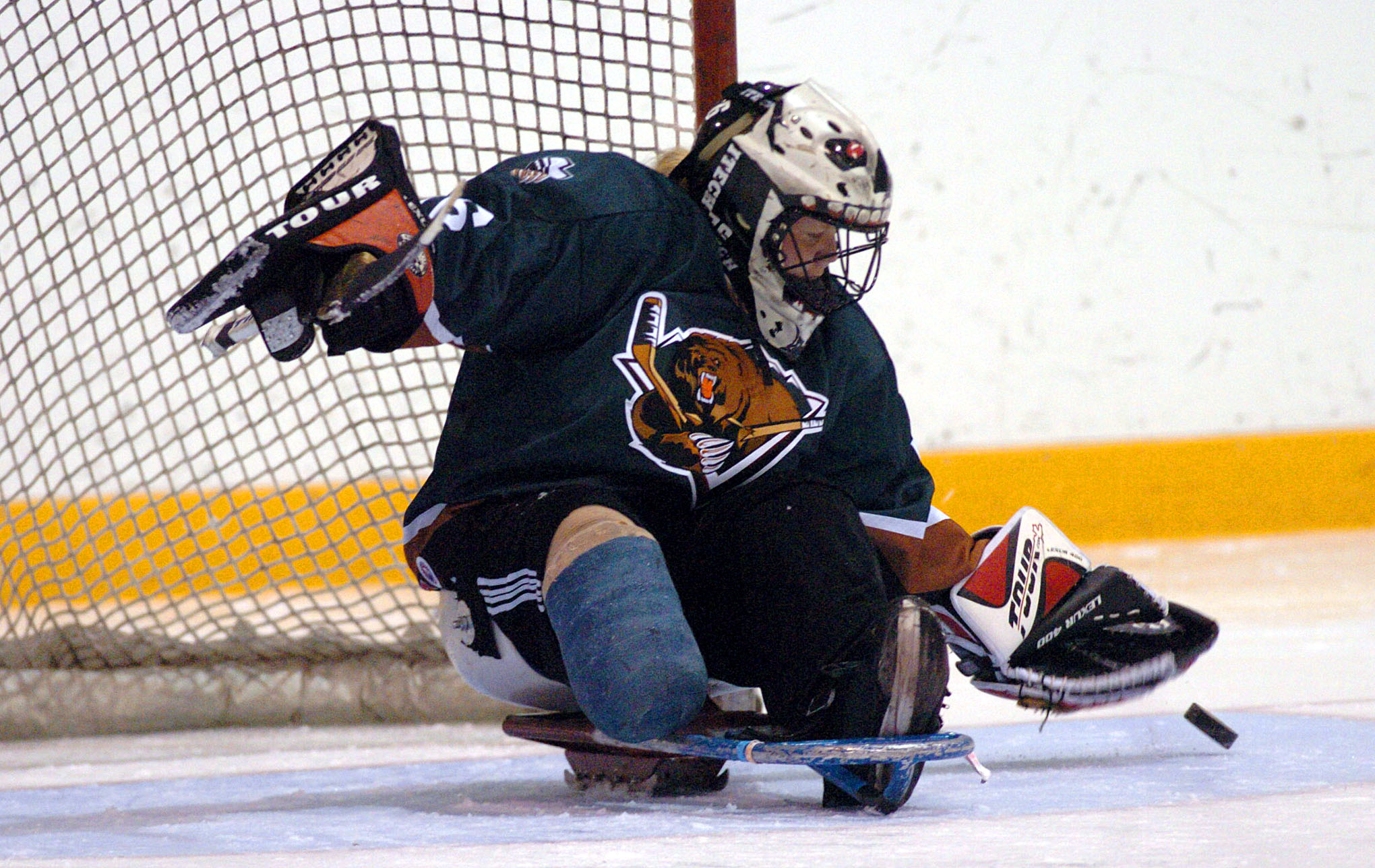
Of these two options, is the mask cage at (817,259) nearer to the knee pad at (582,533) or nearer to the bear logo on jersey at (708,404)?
the bear logo on jersey at (708,404)

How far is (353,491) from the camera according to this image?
2312 millimetres

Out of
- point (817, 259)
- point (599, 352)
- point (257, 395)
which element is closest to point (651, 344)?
point (599, 352)

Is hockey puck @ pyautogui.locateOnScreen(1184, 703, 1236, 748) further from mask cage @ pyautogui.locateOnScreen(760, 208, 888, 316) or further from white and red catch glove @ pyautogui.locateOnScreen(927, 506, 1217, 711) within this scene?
mask cage @ pyautogui.locateOnScreen(760, 208, 888, 316)

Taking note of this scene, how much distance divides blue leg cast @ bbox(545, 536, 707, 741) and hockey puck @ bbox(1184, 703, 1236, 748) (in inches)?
23.2

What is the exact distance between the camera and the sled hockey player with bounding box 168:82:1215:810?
111 centimetres

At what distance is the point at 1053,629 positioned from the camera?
1.40m

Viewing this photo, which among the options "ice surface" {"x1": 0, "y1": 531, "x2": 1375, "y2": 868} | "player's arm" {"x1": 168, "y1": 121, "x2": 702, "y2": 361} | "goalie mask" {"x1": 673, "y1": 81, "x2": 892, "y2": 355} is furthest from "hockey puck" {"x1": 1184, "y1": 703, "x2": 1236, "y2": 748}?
"player's arm" {"x1": 168, "y1": 121, "x2": 702, "y2": 361}

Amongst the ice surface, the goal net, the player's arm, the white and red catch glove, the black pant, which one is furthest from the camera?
the goal net

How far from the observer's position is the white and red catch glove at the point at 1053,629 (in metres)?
1.40

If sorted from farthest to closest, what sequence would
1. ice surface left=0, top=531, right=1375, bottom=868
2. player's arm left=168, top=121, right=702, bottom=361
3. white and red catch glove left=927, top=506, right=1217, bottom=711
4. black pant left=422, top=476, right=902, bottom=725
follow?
1. white and red catch glove left=927, top=506, right=1217, bottom=711
2. black pant left=422, top=476, right=902, bottom=725
3. player's arm left=168, top=121, right=702, bottom=361
4. ice surface left=0, top=531, right=1375, bottom=868

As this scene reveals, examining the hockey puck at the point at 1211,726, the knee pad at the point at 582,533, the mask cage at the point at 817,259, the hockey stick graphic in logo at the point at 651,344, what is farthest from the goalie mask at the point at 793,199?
the hockey puck at the point at 1211,726

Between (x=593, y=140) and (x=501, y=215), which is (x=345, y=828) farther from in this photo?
(x=593, y=140)

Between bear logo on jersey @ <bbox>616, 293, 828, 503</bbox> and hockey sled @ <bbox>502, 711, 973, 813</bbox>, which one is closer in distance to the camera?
hockey sled @ <bbox>502, 711, 973, 813</bbox>

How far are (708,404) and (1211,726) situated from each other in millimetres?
614
